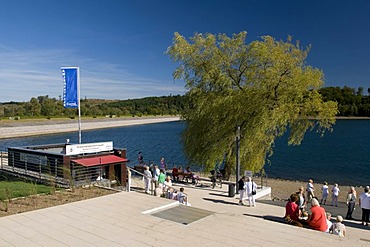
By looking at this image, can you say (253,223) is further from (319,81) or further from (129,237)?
(319,81)

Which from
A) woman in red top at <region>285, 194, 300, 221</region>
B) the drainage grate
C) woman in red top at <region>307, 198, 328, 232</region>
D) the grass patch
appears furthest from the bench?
woman in red top at <region>307, 198, 328, 232</region>

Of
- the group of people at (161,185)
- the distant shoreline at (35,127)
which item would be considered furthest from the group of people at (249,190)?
the distant shoreline at (35,127)

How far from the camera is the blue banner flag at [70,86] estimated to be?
1705 centimetres

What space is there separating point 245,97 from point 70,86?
975cm

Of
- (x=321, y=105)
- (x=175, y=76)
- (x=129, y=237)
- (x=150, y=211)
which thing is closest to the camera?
(x=129, y=237)

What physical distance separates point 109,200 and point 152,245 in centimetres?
461

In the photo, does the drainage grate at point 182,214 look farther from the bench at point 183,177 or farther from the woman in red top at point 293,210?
the bench at point 183,177

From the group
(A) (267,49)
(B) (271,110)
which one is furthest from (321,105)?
(A) (267,49)

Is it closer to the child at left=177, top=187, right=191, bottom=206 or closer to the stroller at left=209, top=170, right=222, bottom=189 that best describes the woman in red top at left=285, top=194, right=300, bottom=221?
the child at left=177, top=187, right=191, bottom=206

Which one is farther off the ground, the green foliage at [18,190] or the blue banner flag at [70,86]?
the blue banner flag at [70,86]

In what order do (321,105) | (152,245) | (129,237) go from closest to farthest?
(152,245) → (129,237) → (321,105)

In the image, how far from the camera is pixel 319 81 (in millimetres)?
17781

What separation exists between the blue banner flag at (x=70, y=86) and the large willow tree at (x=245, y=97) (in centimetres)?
615

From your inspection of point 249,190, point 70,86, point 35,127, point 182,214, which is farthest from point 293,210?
point 35,127
